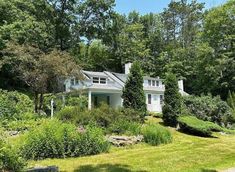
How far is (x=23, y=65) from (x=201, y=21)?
123 ft

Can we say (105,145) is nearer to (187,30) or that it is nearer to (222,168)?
(222,168)

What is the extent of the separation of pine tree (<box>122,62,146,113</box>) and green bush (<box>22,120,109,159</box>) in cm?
1209

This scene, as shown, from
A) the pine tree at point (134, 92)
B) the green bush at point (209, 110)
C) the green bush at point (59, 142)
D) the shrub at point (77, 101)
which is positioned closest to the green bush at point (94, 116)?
the green bush at point (59, 142)

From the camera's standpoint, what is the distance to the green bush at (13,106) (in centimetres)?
2042

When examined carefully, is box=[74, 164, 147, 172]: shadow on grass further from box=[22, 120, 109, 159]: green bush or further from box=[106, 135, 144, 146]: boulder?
box=[106, 135, 144, 146]: boulder

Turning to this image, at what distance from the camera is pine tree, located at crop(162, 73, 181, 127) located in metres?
25.5

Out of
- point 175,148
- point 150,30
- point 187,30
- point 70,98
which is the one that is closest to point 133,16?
point 150,30

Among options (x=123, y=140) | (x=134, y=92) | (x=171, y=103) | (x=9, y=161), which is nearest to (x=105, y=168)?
(x=9, y=161)

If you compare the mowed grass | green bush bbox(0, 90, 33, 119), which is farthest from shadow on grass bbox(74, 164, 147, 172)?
green bush bbox(0, 90, 33, 119)

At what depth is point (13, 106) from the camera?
22.0 metres

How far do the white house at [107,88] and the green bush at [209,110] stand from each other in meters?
7.06

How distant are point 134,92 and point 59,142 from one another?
1373 centimetres

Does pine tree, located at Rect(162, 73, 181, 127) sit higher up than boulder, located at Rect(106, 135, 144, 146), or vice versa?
pine tree, located at Rect(162, 73, 181, 127)

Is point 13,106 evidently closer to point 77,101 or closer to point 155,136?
point 77,101
